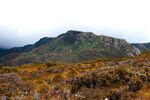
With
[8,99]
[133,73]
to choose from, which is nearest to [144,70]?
[133,73]

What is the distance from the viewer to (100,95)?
39812 millimetres

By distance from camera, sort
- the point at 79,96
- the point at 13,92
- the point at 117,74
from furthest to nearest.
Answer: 1. the point at 13,92
2. the point at 117,74
3. the point at 79,96

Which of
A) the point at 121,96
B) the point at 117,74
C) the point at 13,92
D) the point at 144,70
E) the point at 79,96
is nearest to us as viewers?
the point at 121,96

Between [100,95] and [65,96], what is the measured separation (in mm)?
5531

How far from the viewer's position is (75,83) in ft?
152

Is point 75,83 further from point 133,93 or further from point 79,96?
point 133,93

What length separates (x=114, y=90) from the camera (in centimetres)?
3978

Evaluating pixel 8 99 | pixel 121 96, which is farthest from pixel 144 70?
pixel 8 99

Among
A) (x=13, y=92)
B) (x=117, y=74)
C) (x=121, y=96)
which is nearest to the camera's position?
(x=121, y=96)

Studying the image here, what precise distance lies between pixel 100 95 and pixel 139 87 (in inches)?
177

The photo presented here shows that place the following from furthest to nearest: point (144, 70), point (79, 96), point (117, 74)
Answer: point (144, 70), point (117, 74), point (79, 96)

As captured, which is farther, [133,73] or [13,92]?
[13,92]

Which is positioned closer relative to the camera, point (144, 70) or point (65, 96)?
point (65, 96)

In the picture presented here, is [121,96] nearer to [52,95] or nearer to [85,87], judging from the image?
[85,87]
